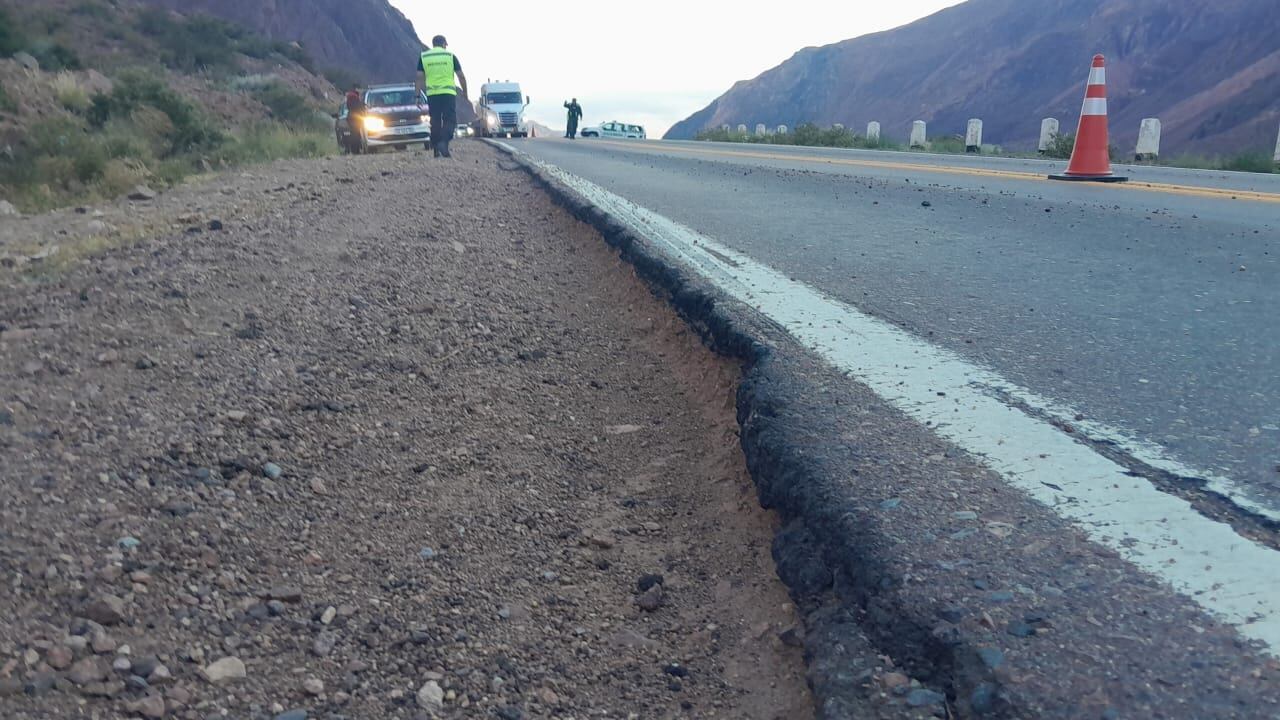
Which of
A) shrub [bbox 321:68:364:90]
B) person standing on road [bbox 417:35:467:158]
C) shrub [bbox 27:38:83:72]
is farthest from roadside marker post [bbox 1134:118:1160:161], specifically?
shrub [bbox 321:68:364:90]

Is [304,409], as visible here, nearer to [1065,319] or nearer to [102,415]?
[102,415]

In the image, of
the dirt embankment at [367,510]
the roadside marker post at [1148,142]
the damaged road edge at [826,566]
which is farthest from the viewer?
the roadside marker post at [1148,142]

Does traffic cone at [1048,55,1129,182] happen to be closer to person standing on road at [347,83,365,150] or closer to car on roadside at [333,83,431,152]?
car on roadside at [333,83,431,152]

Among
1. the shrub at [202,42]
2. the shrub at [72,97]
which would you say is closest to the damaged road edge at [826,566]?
the shrub at [72,97]

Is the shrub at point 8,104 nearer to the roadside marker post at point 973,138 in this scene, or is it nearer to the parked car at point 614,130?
the roadside marker post at point 973,138

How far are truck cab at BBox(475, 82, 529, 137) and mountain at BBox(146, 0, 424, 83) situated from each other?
1109 cm

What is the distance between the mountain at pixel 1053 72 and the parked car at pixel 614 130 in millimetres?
24206

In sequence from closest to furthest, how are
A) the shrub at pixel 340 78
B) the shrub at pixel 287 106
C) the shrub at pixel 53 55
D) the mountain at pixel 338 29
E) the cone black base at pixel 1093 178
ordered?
the cone black base at pixel 1093 178
the shrub at pixel 53 55
the shrub at pixel 287 106
the shrub at pixel 340 78
the mountain at pixel 338 29

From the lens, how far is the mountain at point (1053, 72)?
158 feet

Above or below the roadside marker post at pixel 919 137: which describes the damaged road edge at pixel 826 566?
below

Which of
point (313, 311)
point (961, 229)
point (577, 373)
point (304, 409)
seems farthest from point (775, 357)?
point (961, 229)

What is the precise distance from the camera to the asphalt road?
97.3 inches

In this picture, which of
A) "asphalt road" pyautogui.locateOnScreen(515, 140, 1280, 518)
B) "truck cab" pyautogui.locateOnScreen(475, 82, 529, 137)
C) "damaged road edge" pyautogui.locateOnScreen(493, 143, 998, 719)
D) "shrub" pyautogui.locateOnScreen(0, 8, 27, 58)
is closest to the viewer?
"damaged road edge" pyautogui.locateOnScreen(493, 143, 998, 719)

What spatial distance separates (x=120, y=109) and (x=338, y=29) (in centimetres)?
4568
